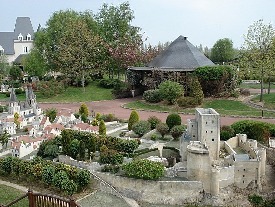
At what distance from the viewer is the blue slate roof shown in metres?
79.8

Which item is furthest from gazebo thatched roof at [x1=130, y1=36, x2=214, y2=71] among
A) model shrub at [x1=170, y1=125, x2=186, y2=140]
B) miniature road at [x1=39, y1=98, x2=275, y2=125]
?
model shrub at [x1=170, y1=125, x2=186, y2=140]

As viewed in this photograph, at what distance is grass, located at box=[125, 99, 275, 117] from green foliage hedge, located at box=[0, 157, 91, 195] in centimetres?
2055

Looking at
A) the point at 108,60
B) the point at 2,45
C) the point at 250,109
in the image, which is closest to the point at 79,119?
the point at 250,109

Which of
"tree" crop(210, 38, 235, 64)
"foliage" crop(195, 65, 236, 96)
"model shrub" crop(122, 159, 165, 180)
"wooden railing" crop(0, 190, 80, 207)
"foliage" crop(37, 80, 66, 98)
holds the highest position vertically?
"tree" crop(210, 38, 235, 64)

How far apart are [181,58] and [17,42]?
41494 millimetres

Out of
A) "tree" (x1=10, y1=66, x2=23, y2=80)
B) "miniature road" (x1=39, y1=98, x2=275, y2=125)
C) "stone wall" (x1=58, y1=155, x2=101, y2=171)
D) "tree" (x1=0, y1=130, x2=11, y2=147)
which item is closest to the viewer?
"stone wall" (x1=58, y1=155, x2=101, y2=171)

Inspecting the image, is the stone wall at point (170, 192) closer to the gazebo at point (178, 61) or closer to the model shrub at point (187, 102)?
the model shrub at point (187, 102)

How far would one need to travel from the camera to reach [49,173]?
24906mm

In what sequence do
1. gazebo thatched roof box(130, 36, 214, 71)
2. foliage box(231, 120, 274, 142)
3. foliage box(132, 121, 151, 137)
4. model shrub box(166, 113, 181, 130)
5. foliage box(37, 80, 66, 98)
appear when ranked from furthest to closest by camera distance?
→ foliage box(37, 80, 66, 98) → gazebo thatched roof box(130, 36, 214, 71) → model shrub box(166, 113, 181, 130) → foliage box(132, 121, 151, 137) → foliage box(231, 120, 274, 142)

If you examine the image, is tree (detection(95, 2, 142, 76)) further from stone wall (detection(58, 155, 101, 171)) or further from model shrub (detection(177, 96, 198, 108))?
stone wall (detection(58, 155, 101, 171))

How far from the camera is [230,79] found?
49.6m

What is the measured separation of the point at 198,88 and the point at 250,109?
6667 millimetres

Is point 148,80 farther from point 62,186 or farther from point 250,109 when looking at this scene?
point 62,186

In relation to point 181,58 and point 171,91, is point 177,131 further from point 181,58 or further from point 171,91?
point 181,58
